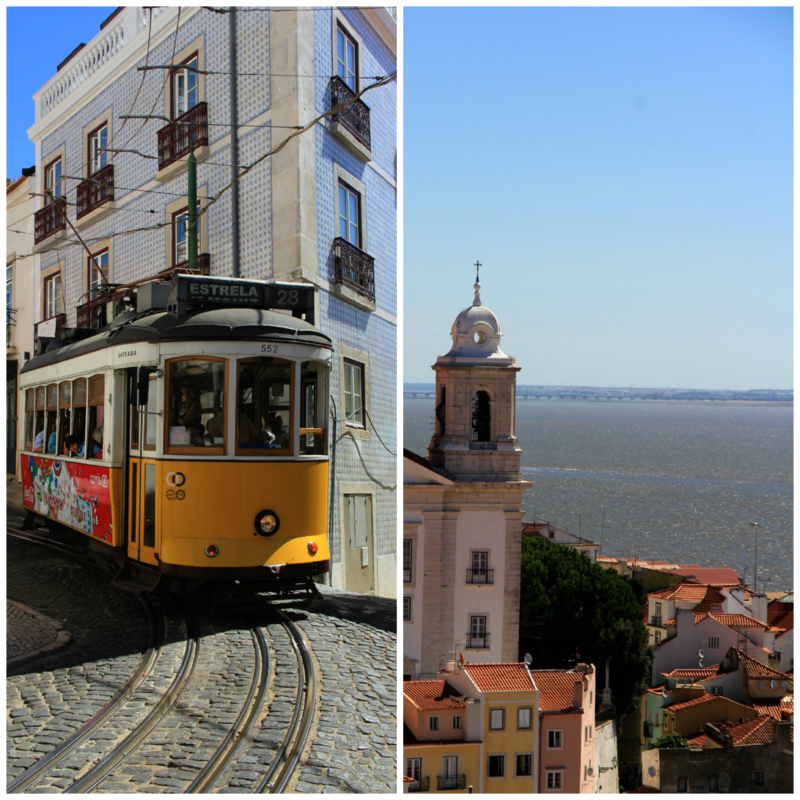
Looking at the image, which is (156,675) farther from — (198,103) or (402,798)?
(198,103)

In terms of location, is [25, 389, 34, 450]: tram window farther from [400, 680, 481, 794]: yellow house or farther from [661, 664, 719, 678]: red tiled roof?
[661, 664, 719, 678]: red tiled roof

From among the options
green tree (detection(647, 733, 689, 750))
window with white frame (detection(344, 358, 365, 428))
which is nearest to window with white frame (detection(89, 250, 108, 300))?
window with white frame (detection(344, 358, 365, 428))

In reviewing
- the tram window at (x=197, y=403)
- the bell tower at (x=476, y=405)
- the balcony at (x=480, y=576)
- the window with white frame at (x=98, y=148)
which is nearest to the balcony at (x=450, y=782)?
the tram window at (x=197, y=403)

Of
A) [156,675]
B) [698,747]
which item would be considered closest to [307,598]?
[156,675]

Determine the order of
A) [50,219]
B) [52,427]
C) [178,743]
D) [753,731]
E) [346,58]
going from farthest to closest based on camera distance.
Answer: [52,427]
[50,219]
[346,58]
[753,731]
[178,743]

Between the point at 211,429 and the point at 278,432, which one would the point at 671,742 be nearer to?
the point at 278,432

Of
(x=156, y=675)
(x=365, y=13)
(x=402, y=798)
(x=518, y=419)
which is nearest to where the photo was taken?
(x=402, y=798)

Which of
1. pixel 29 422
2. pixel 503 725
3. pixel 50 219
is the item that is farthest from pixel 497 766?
pixel 50 219
